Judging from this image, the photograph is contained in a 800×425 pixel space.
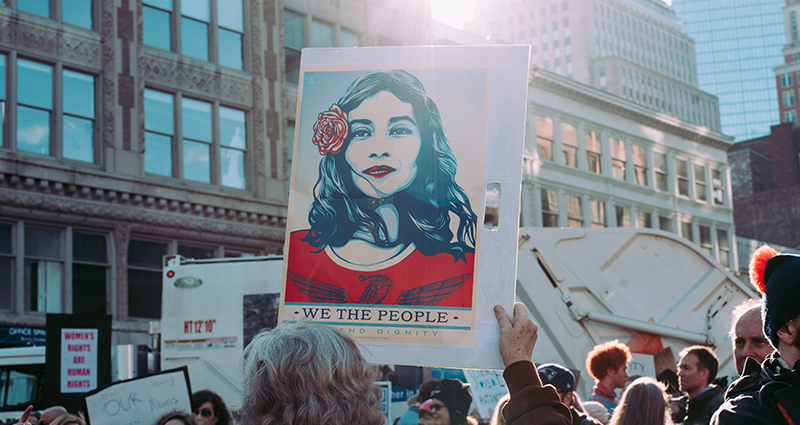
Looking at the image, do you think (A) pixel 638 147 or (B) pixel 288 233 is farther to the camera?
(A) pixel 638 147

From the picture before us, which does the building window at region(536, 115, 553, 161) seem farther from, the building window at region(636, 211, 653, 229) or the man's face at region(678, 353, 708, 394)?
the man's face at region(678, 353, 708, 394)

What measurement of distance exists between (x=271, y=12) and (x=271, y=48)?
1.03 m

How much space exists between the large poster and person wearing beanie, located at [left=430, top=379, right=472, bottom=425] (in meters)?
2.70

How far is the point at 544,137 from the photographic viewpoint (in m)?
31.6

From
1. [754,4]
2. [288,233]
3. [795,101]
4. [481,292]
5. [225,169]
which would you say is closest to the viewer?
[481,292]

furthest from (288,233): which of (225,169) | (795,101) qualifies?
(795,101)

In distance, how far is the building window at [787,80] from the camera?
113312 millimetres

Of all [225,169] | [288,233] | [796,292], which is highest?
[225,169]

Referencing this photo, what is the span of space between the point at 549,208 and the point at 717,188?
43.2 feet

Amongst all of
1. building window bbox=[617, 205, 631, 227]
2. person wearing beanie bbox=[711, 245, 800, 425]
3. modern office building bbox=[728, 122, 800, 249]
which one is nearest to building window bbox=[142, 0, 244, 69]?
person wearing beanie bbox=[711, 245, 800, 425]

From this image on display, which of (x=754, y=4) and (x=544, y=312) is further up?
(x=754, y=4)

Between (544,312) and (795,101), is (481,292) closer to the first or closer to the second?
(544,312)

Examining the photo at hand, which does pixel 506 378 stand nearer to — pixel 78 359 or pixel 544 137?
pixel 78 359

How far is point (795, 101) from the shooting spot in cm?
11112
